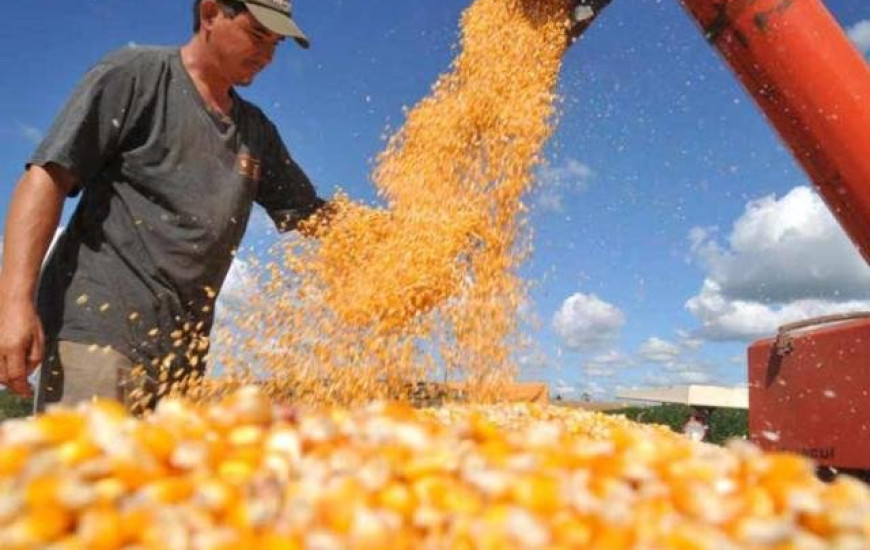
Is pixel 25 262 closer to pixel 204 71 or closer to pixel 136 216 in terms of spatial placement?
pixel 136 216

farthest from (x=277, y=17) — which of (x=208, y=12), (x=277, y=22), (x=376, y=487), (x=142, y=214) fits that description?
(x=376, y=487)

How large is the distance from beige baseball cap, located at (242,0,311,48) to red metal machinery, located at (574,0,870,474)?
123 centimetres

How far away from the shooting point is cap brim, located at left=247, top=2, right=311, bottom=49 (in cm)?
263

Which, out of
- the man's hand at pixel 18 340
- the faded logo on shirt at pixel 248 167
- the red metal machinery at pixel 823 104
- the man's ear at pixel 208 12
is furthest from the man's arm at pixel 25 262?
the red metal machinery at pixel 823 104

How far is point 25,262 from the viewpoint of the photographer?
2.24 metres

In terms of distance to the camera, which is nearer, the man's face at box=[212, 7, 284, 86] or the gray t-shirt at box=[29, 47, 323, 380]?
the gray t-shirt at box=[29, 47, 323, 380]

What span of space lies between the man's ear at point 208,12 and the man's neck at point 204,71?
0.06 metres

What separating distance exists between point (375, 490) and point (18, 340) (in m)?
1.62

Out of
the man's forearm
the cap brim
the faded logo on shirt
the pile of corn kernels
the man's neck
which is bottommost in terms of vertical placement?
the pile of corn kernels

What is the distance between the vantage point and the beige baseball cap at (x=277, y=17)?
104 inches

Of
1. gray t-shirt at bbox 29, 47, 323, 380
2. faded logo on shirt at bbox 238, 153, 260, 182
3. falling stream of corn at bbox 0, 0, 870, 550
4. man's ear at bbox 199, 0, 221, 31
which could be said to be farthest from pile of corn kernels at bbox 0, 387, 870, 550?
man's ear at bbox 199, 0, 221, 31

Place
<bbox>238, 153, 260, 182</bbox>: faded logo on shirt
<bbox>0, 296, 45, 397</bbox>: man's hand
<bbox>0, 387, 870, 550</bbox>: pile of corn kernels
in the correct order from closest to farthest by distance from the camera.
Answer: <bbox>0, 387, 870, 550</bbox>: pile of corn kernels → <bbox>0, 296, 45, 397</bbox>: man's hand → <bbox>238, 153, 260, 182</bbox>: faded logo on shirt

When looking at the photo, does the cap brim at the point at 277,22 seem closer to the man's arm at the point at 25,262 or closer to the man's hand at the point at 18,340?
the man's arm at the point at 25,262

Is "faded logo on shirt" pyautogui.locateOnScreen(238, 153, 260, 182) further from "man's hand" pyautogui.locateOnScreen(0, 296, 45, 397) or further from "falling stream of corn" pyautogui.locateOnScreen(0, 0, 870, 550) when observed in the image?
"falling stream of corn" pyautogui.locateOnScreen(0, 0, 870, 550)
